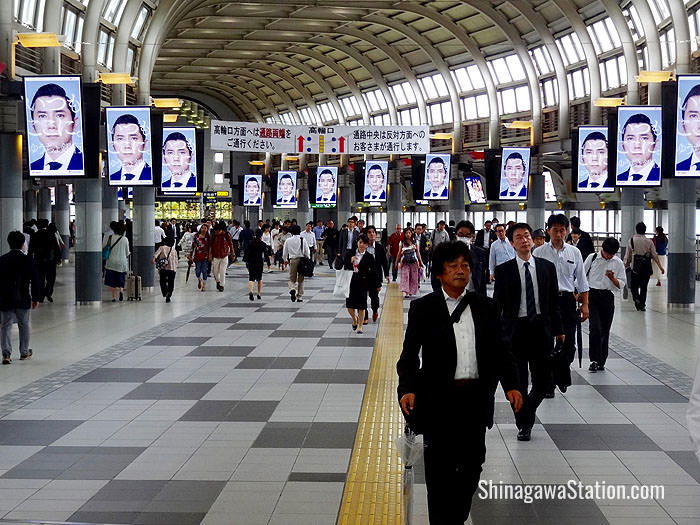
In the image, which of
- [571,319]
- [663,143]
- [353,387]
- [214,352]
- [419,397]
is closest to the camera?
[419,397]

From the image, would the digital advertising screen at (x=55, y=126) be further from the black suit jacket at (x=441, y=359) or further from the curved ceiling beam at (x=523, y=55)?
the curved ceiling beam at (x=523, y=55)

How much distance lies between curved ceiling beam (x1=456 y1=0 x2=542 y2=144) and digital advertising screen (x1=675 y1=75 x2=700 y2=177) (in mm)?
20971

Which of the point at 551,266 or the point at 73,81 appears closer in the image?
the point at 551,266

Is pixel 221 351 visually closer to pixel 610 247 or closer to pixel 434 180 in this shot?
pixel 610 247

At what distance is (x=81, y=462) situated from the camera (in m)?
7.33

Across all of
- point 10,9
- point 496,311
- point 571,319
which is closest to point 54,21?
point 10,9

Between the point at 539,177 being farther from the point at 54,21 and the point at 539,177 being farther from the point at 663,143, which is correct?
the point at 54,21

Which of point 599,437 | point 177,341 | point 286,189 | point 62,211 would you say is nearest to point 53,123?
point 177,341

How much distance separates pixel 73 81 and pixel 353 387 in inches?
376

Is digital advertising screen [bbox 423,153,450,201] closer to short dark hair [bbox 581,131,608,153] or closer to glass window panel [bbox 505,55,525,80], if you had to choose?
short dark hair [bbox 581,131,608,153]

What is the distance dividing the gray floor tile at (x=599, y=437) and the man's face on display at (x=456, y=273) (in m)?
3.16

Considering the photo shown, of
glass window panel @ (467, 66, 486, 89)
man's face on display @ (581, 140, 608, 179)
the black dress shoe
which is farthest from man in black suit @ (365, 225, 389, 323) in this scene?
glass window panel @ (467, 66, 486, 89)

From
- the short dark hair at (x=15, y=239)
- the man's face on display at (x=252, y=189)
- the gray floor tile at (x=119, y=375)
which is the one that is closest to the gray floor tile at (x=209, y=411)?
the gray floor tile at (x=119, y=375)

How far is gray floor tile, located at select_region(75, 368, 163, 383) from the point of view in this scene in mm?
11141
